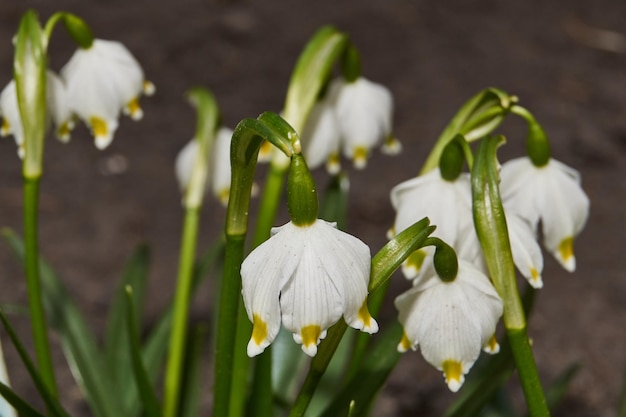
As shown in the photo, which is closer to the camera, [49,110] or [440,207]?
[440,207]

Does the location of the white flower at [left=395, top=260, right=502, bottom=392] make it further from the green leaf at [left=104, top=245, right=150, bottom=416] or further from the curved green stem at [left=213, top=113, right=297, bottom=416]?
the green leaf at [left=104, top=245, right=150, bottom=416]

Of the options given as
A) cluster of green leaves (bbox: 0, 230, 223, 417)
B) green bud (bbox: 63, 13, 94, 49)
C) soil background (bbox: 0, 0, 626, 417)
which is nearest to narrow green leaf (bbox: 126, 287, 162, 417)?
cluster of green leaves (bbox: 0, 230, 223, 417)

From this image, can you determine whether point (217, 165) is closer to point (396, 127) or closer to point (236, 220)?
point (236, 220)

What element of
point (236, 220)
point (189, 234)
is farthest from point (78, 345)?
point (236, 220)

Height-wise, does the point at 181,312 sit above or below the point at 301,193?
below

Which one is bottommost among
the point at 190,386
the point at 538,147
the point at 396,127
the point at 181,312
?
the point at 396,127

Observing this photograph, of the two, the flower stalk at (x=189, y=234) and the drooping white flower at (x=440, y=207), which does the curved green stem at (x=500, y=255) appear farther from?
the flower stalk at (x=189, y=234)
